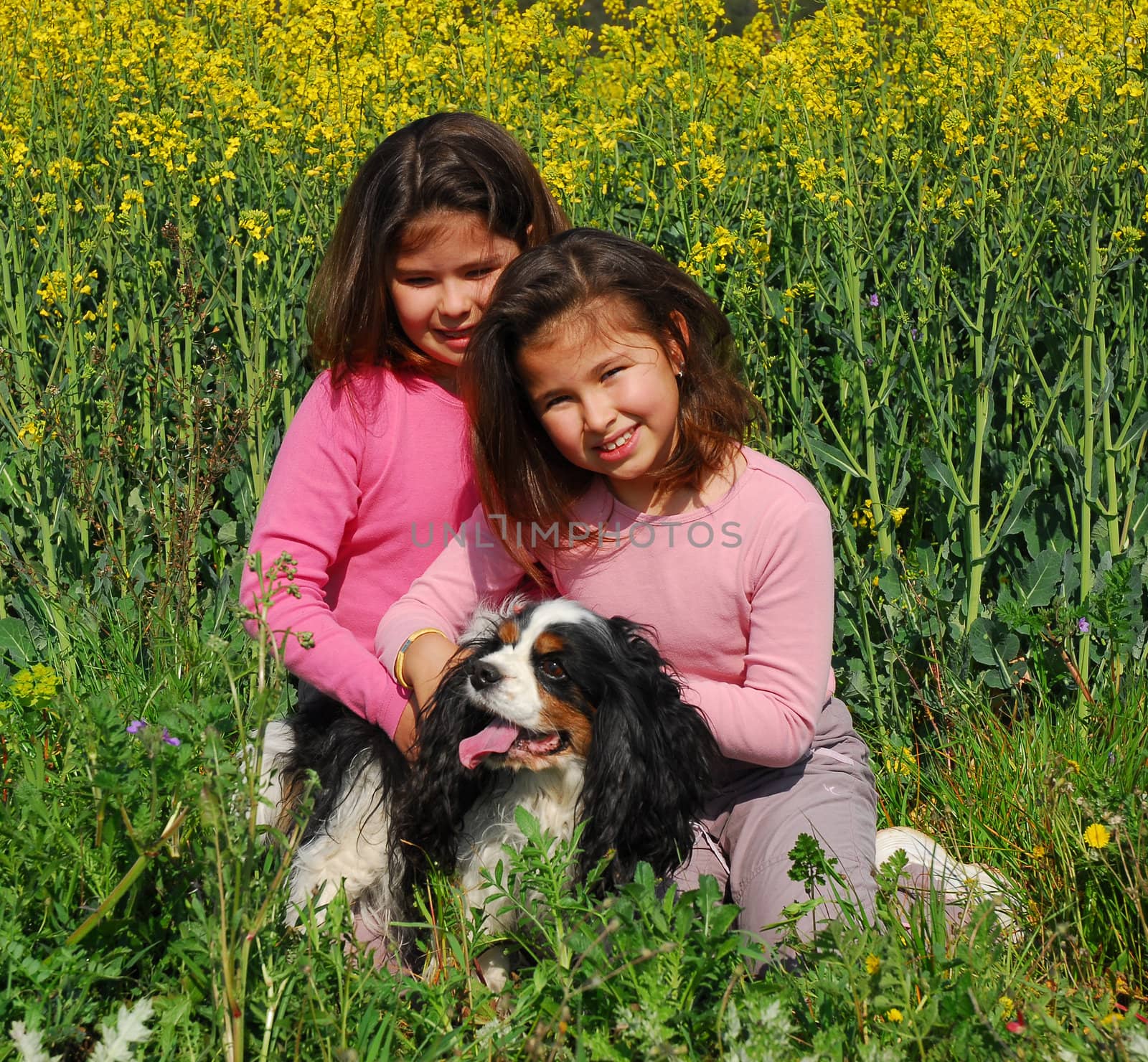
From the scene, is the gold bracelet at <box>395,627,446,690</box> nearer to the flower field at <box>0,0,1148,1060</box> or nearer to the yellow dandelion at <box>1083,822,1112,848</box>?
the flower field at <box>0,0,1148,1060</box>

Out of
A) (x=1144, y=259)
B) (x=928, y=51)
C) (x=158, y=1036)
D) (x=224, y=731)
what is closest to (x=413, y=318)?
(x=224, y=731)

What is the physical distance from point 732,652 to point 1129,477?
1341 mm

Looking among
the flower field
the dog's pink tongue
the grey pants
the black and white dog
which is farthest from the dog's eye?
the grey pants

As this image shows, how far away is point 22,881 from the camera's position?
6.32 ft

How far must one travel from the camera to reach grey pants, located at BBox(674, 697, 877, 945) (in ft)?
7.76

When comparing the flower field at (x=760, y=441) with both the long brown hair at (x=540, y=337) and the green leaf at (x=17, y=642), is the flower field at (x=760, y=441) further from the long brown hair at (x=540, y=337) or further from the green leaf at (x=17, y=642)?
the long brown hair at (x=540, y=337)

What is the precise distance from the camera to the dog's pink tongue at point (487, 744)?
6.89 ft

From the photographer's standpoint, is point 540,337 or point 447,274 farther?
point 447,274

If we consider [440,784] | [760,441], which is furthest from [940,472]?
[440,784]

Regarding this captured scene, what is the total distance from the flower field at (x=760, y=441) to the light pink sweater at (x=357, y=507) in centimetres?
29

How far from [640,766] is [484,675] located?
0.31 m

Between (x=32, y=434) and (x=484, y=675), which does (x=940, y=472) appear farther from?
(x=32, y=434)

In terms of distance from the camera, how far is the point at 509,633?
2.18 metres

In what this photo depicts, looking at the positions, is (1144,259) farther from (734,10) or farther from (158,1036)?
(734,10)
